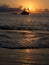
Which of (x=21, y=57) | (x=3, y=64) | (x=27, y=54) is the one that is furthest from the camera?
(x=27, y=54)

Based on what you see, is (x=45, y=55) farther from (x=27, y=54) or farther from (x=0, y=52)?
(x=0, y=52)

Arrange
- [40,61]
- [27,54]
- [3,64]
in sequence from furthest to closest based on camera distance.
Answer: [27,54] < [40,61] < [3,64]

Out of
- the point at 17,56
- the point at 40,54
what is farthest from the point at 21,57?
the point at 40,54

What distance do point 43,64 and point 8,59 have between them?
163 centimetres

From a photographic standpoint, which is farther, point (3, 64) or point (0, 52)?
point (0, 52)

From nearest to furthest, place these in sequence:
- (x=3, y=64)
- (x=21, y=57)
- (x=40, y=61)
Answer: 1. (x=3, y=64)
2. (x=40, y=61)
3. (x=21, y=57)

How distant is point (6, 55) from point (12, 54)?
16.2 inches

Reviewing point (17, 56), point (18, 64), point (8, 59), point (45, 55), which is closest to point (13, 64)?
point (18, 64)

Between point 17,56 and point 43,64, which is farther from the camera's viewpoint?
point 17,56

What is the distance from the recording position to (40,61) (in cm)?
1012

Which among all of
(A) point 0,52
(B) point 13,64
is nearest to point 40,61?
(B) point 13,64

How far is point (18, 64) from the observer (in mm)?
9547

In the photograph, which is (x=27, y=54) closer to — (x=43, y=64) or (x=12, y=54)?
(x=12, y=54)

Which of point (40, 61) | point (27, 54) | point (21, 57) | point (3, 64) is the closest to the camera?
point (3, 64)
